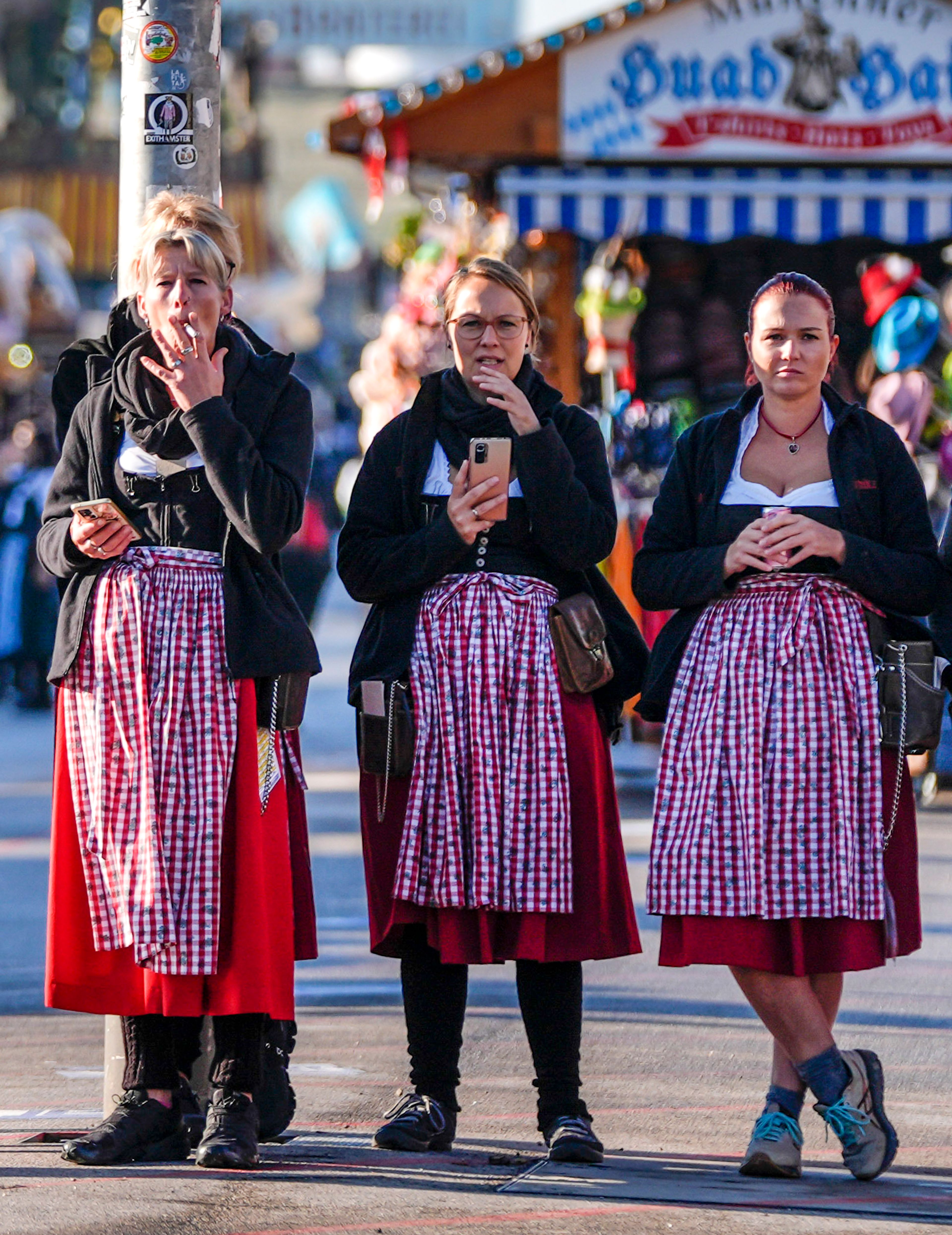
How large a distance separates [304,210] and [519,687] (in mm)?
47061

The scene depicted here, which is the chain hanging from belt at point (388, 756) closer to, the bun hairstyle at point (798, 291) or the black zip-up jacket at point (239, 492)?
the black zip-up jacket at point (239, 492)

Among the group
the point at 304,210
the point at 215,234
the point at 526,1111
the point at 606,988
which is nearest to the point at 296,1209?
the point at 526,1111

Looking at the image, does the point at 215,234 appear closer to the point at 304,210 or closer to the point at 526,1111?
the point at 526,1111

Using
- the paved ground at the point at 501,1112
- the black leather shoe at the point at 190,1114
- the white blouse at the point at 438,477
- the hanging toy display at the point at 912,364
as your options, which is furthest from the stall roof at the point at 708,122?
the black leather shoe at the point at 190,1114

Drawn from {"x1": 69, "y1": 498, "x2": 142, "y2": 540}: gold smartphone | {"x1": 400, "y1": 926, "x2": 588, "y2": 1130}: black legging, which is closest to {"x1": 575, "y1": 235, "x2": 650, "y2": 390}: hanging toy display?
{"x1": 400, "y1": 926, "x2": 588, "y2": 1130}: black legging

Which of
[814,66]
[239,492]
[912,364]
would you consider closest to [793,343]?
[239,492]

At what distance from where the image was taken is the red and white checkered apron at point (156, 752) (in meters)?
4.06

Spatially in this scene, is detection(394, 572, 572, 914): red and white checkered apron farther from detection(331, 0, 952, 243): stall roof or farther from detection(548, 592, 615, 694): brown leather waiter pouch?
detection(331, 0, 952, 243): stall roof

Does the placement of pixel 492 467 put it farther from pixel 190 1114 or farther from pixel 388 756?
pixel 190 1114

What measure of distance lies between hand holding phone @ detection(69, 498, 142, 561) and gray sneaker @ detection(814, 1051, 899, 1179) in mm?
1826

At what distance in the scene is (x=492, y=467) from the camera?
4.25m

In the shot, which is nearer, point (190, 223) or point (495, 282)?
point (190, 223)

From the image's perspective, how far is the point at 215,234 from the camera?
4230 millimetres

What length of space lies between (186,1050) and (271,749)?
2.25ft
